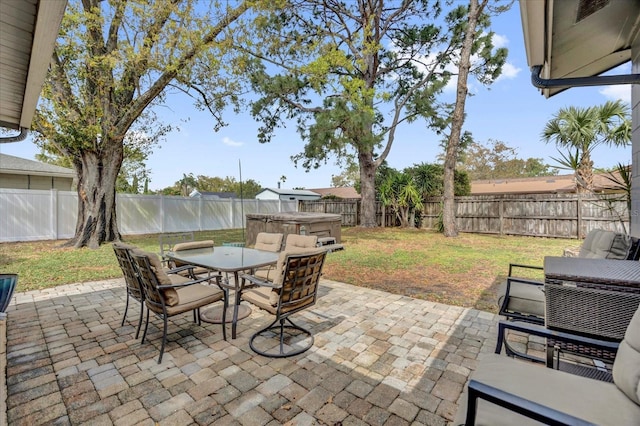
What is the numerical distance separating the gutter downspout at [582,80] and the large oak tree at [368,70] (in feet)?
23.5

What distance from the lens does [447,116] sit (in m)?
12.4

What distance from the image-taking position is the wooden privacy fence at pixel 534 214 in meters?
8.72

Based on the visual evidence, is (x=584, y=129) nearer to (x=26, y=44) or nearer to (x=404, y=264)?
(x=404, y=264)

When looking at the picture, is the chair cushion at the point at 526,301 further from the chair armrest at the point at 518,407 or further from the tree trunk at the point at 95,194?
the tree trunk at the point at 95,194

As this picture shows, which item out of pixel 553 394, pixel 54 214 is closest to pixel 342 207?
pixel 54 214

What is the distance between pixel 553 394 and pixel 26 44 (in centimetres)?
381

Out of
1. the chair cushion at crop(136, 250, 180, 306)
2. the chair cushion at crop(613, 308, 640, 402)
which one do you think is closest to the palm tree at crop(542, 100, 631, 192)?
the chair cushion at crop(613, 308, 640, 402)

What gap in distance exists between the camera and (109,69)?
7711 millimetres

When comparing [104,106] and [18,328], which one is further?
[104,106]

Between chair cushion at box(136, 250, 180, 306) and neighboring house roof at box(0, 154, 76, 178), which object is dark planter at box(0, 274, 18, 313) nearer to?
chair cushion at box(136, 250, 180, 306)

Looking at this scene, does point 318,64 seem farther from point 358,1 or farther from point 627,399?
point 627,399

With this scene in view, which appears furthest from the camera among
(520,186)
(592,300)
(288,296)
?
(520,186)

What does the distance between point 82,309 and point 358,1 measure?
13.7 metres

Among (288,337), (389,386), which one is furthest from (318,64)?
(389,386)
